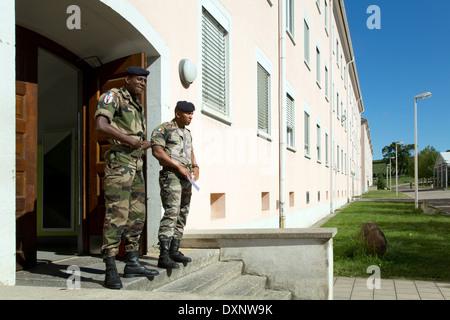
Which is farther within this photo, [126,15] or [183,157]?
[126,15]

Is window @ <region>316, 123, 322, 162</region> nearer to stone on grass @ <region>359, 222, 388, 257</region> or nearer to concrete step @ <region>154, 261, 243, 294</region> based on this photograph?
stone on grass @ <region>359, 222, 388, 257</region>

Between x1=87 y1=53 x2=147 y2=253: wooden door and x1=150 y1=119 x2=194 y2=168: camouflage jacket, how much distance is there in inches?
52.5

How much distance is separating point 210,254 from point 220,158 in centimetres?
267

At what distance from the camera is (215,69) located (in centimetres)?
812

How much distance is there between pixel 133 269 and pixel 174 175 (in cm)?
105

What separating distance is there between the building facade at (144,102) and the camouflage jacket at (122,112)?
761 mm

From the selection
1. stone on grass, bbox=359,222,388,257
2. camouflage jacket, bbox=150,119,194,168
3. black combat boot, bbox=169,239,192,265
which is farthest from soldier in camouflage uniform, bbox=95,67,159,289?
stone on grass, bbox=359,222,388,257

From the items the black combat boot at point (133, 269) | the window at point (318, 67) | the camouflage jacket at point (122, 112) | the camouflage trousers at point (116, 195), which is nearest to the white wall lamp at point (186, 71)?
the camouflage jacket at point (122, 112)

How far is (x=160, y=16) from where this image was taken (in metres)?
6.18

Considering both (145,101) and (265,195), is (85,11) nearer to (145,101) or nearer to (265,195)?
(145,101)

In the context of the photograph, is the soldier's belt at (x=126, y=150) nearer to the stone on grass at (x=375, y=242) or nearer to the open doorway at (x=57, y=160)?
the open doorway at (x=57, y=160)

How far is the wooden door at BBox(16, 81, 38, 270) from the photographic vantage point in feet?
15.7

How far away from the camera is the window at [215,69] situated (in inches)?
302
